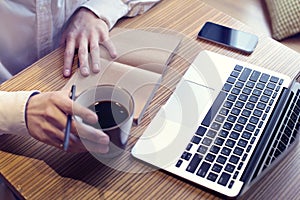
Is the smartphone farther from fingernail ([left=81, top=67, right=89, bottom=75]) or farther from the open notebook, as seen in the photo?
fingernail ([left=81, top=67, right=89, bottom=75])

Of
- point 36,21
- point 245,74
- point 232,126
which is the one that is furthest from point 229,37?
point 36,21

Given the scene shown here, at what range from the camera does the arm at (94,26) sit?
84 cm

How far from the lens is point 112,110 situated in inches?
27.3

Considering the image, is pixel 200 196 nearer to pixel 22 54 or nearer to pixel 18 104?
pixel 18 104

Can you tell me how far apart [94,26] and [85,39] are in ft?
0.14

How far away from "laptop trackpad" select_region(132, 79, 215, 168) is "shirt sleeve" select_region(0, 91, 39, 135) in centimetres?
18

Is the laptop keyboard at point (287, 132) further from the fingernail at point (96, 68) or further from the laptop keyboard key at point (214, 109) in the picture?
the fingernail at point (96, 68)

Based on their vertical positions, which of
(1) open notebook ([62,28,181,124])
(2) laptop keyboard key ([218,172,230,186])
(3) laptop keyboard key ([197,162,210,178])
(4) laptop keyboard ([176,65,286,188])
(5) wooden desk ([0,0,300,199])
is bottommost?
(5) wooden desk ([0,0,300,199])

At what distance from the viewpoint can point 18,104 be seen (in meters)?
0.74

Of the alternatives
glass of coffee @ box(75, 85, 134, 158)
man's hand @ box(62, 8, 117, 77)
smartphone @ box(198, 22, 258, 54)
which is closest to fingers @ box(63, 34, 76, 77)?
man's hand @ box(62, 8, 117, 77)

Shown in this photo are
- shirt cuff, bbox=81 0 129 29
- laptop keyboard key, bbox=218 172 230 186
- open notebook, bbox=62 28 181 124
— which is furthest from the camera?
shirt cuff, bbox=81 0 129 29

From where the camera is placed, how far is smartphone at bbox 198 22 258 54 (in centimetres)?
86

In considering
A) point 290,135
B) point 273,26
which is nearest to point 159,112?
point 290,135

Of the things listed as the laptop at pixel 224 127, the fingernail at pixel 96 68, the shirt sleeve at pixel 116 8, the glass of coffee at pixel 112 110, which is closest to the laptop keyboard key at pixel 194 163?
the laptop at pixel 224 127
